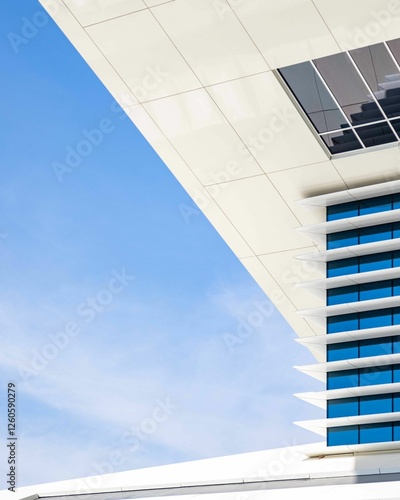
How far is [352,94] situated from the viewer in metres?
21.0

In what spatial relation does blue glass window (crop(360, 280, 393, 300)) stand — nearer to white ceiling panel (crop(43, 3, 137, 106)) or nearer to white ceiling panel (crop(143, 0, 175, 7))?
white ceiling panel (crop(43, 3, 137, 106))

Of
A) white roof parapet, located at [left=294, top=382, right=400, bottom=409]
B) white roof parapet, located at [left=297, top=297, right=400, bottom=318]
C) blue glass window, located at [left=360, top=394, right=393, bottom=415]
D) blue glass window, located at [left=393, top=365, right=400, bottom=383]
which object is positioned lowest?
blue glass window, located at [left=360, top=394, right=393, bottom=415]

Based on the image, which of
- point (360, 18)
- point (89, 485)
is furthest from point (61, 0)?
point (89, 485)

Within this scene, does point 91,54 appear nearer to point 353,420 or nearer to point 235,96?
point 235,96

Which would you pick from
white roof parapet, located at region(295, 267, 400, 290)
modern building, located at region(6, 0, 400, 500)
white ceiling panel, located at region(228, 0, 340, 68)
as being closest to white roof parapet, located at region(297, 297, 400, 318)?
modern building, located at region(6, 0, 400, 500)

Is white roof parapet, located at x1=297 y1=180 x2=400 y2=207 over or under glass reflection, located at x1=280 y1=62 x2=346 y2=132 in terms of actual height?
under

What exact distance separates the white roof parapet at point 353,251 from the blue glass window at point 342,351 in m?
2.09

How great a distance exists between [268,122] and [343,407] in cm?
657

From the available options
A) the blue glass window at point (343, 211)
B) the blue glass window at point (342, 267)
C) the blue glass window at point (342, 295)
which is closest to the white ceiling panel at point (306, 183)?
the blue glass window at point (343, 211)

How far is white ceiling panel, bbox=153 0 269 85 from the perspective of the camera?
62.2 ft

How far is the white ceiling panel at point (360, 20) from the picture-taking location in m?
18.3

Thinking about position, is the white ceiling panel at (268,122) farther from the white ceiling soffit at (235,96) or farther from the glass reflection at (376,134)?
the glass reflection at (376,134)

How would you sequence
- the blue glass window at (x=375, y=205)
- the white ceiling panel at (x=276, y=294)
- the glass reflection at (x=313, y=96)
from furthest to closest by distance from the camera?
the white ceiling panel at (x=276, y=294), the blue glass window at (x=375, y=205), the glass reflection at (x=313, y=96)

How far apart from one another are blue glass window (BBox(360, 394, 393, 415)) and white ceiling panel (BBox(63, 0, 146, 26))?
31.9ft
